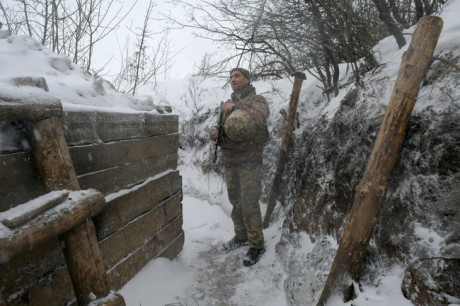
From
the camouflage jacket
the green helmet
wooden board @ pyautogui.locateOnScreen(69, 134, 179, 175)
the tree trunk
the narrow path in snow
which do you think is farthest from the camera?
the camouflage jacket

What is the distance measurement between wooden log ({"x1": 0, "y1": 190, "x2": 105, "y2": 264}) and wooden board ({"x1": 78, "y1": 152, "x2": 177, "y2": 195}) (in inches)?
20.6

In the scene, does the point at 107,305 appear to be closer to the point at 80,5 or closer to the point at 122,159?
the point at 122,159

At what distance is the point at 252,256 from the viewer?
137 inches

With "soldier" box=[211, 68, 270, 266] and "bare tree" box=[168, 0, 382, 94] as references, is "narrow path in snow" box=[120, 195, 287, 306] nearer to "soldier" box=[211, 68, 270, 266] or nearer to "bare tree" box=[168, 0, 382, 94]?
"soldier" box=[211, 68, 270, 266]

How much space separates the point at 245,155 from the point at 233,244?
1.24 metres

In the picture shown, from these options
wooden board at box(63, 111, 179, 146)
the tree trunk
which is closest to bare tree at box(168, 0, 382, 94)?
the tree trunk

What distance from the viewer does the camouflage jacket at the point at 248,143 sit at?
140 inches

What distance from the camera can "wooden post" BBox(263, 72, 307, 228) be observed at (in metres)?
3.81

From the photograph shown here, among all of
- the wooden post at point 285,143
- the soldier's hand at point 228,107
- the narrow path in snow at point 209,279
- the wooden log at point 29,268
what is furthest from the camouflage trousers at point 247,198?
the wooden log at point 29,268

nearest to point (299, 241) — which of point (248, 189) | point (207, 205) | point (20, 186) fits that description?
point (248, 189)

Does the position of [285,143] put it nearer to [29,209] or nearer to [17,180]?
[17,180]

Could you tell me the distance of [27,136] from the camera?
4.87 feet

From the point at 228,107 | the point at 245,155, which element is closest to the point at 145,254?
the point at 245,155

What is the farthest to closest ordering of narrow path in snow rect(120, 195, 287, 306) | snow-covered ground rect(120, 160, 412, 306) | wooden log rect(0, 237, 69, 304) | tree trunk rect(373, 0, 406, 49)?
tree trunk rect(373, 0, 406, 49) < narrow path in snow rect(120, 195, 287, 306) < snow-covered ground rect(120, 160, 412, 306) < wooden log rect(0, 237, 69, 304)
